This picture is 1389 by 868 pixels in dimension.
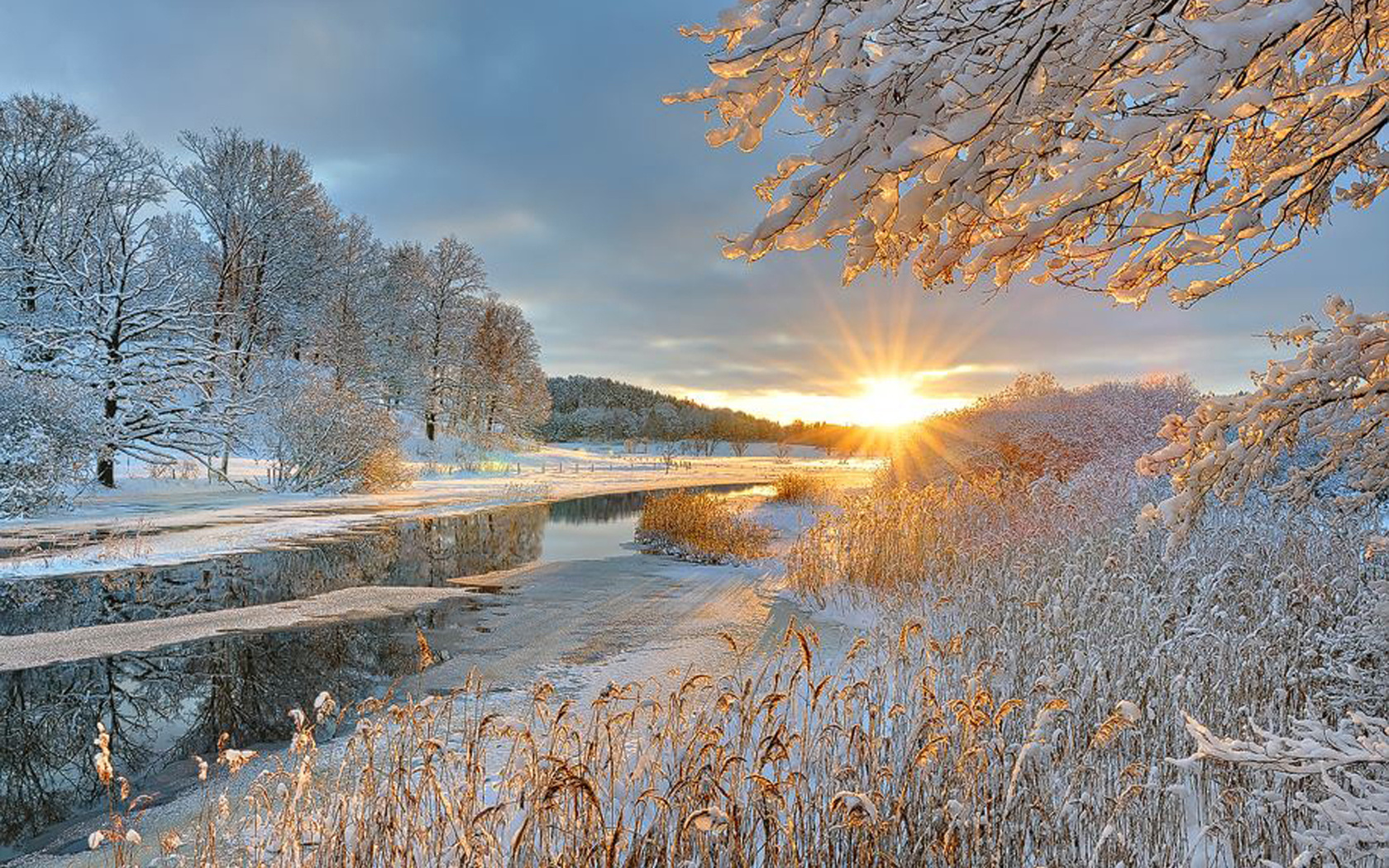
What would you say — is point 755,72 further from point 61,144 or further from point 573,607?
point 61,144

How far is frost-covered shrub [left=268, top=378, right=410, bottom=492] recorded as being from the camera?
22328mm

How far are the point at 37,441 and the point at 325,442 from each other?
303 inches

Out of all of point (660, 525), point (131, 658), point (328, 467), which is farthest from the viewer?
point (328, 467)

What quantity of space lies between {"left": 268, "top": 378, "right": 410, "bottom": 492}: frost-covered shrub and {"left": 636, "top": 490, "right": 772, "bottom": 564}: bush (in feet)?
33.5

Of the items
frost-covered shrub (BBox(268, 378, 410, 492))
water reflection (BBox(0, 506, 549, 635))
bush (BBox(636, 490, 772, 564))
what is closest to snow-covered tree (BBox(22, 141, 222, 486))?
frost-covered shrub (BBox(268, 378, 410, 492))

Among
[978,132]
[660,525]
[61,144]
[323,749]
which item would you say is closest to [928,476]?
[660,525]

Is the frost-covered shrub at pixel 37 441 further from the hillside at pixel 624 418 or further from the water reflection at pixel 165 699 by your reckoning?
the hillside at pixel 624 418

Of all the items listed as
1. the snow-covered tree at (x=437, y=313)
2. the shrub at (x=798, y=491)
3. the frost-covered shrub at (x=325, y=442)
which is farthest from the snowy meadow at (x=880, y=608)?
the snow-covered tree at (x=437, y=313)

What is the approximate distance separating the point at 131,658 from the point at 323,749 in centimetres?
362

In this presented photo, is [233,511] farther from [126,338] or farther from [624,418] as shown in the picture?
[624,418]

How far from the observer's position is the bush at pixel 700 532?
1485 centimetres

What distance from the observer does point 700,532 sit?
1603 centimetres

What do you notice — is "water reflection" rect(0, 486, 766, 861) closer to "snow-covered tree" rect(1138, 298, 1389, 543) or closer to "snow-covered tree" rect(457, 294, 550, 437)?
"snow-covered tree" rect(1138, 298, 1389, 543)

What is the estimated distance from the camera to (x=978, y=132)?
7.65 feet
